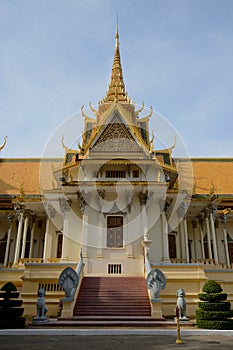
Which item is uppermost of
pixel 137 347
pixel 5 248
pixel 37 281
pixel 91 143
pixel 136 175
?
pixel 91 143

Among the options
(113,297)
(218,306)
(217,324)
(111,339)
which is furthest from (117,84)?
(111,339)

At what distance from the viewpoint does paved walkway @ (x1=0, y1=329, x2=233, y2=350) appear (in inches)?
259

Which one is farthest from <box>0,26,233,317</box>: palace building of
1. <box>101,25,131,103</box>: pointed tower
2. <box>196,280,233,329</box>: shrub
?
<box>196,280,233,329</box>: shrub

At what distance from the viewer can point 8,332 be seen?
8414mm

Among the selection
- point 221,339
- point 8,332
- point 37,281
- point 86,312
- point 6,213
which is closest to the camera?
point 221,339

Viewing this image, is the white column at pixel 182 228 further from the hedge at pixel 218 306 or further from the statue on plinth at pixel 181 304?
the hedge at pixel 218 306

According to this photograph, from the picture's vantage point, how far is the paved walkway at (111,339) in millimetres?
6578

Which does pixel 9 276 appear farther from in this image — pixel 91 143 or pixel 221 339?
pixel 221 339

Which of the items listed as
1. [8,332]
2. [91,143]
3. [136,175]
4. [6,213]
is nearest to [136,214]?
[136,175]

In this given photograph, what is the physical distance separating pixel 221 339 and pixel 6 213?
15813 millimetres

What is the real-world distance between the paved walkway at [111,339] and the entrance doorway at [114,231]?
8.06 m

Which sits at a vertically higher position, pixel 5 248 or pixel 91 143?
pixel 91 143

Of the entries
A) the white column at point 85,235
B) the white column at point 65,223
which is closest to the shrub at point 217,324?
the white column at point 85,235

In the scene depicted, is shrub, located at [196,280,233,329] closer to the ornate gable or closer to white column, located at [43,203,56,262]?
white column, located at [43,203,56,262]
